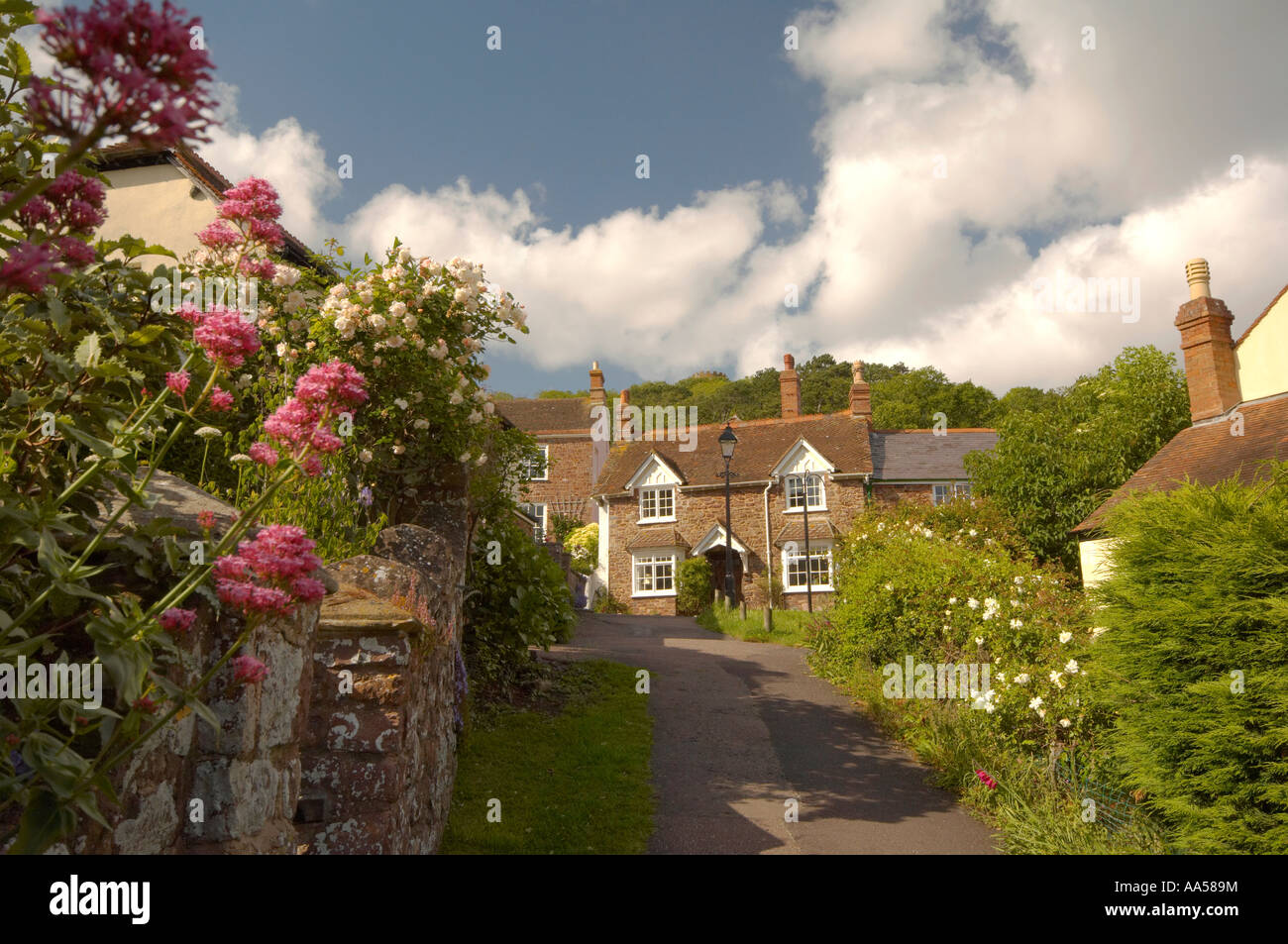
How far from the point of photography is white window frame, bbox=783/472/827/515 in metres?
32.9

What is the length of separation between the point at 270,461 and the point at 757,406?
261ft

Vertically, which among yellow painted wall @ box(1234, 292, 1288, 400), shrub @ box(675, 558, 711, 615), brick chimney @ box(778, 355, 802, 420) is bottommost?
shrub @ box(675, 558, 711, 615)

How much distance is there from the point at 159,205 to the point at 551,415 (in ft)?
118

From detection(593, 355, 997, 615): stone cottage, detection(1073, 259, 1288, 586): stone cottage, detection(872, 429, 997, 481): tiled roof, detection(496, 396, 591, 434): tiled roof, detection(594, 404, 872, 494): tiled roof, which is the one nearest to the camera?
detection(1073, 259, 1288, 586): stone cottage

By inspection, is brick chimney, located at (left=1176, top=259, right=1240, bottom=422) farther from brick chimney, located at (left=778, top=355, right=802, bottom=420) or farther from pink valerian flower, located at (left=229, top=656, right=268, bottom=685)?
brick chimney, located at (left=778, top=355, right=802, bottom=420)

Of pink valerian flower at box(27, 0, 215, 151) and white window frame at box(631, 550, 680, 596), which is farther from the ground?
pink valerian flower at box(27, 0, 215, 151)

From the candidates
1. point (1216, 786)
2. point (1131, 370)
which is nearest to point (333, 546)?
point (1216, 786)

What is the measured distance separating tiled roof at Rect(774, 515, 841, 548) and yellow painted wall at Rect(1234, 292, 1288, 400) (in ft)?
53.2

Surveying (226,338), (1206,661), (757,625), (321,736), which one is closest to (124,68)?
(226,338)

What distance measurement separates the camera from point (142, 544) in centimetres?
232

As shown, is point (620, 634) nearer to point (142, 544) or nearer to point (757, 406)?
point (142, 544)

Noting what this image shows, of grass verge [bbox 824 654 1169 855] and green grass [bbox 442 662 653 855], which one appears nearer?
green grass [bbox 442 662 653 855]

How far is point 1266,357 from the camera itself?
16.5m

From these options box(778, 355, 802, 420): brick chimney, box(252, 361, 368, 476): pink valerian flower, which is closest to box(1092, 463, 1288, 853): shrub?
box(252, 361, 368, 476): pink valerian flower
